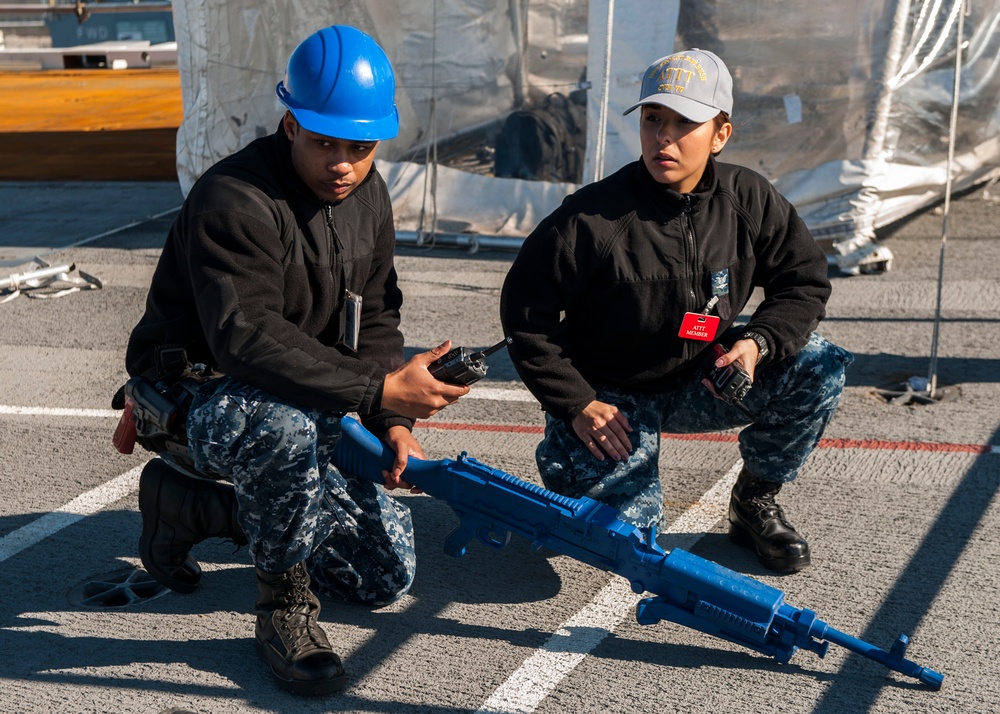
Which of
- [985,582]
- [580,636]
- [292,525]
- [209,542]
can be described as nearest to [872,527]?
[985,582]

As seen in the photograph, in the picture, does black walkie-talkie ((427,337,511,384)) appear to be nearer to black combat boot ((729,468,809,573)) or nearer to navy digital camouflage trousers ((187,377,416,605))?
navy digital camouflage trousers ((187,377,416,605))

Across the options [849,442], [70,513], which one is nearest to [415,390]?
[70,513]

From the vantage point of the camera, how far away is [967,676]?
110 inches

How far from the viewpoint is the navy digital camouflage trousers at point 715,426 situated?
3.29 m

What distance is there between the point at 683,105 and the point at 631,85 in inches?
162

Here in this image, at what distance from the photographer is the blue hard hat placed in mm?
2812

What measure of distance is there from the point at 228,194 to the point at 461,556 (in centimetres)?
133

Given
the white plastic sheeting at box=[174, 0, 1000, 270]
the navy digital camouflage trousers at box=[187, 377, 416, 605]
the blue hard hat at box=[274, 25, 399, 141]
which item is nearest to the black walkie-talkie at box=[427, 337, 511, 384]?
the navy digital camouflage trousers at box=[187, 377, 416, 605]

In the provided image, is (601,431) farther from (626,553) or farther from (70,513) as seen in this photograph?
(70,513)

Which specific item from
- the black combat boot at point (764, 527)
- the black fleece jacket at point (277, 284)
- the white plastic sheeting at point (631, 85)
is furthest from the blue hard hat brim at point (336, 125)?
the white plastic sheeting at point (631, 85)

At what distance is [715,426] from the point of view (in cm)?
347

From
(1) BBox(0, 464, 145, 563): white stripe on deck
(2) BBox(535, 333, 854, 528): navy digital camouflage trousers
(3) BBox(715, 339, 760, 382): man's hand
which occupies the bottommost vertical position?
(1) BBox(0, 464, 145, 563): white stripe on deck

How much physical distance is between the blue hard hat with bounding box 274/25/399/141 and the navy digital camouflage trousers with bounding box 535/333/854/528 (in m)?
1.05

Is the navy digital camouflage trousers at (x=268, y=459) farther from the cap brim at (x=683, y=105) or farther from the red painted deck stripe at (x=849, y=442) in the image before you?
the red painted deck stripe at (x=849, y=442)
